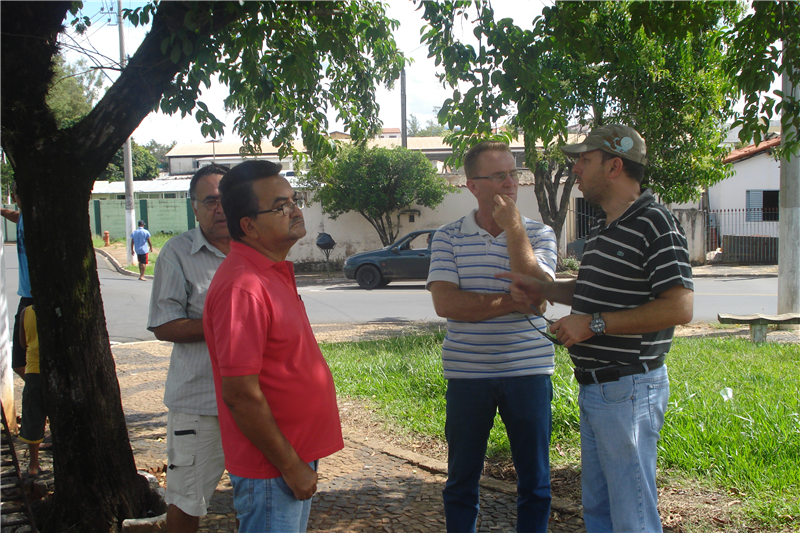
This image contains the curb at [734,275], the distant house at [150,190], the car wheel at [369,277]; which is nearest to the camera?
the car wheel at [369,277]

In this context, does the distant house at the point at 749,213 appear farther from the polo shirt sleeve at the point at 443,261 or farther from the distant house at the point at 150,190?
the distant house at the point at 150,190

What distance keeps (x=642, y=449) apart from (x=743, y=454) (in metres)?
1.79

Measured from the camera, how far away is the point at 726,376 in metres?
5.57

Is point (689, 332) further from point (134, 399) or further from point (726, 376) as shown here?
point (134, 399)

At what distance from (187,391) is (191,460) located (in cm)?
30

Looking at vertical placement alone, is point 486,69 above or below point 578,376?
above

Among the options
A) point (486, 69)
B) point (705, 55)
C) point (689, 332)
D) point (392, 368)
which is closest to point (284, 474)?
point (486, 69)

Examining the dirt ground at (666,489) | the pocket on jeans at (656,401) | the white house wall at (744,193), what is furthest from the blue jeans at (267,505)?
the white house wall at (744,193)

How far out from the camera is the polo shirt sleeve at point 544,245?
2.96 meters

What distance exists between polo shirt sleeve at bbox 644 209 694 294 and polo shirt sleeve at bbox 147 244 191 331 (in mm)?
1946

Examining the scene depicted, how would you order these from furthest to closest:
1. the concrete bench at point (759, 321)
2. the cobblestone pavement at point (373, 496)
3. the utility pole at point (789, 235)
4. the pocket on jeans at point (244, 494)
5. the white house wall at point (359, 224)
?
the white house wall at point (359, 224) < the utility pole at point (789, 235) < the concrete bench at point (759, 321) < the cobblestone pavement at point (373, 496) < the pocket on jeans at point (244, 494)

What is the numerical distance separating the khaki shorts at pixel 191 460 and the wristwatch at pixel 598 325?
165 cm

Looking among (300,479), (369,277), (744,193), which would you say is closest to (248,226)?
(300,479)

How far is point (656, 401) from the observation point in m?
2.39
